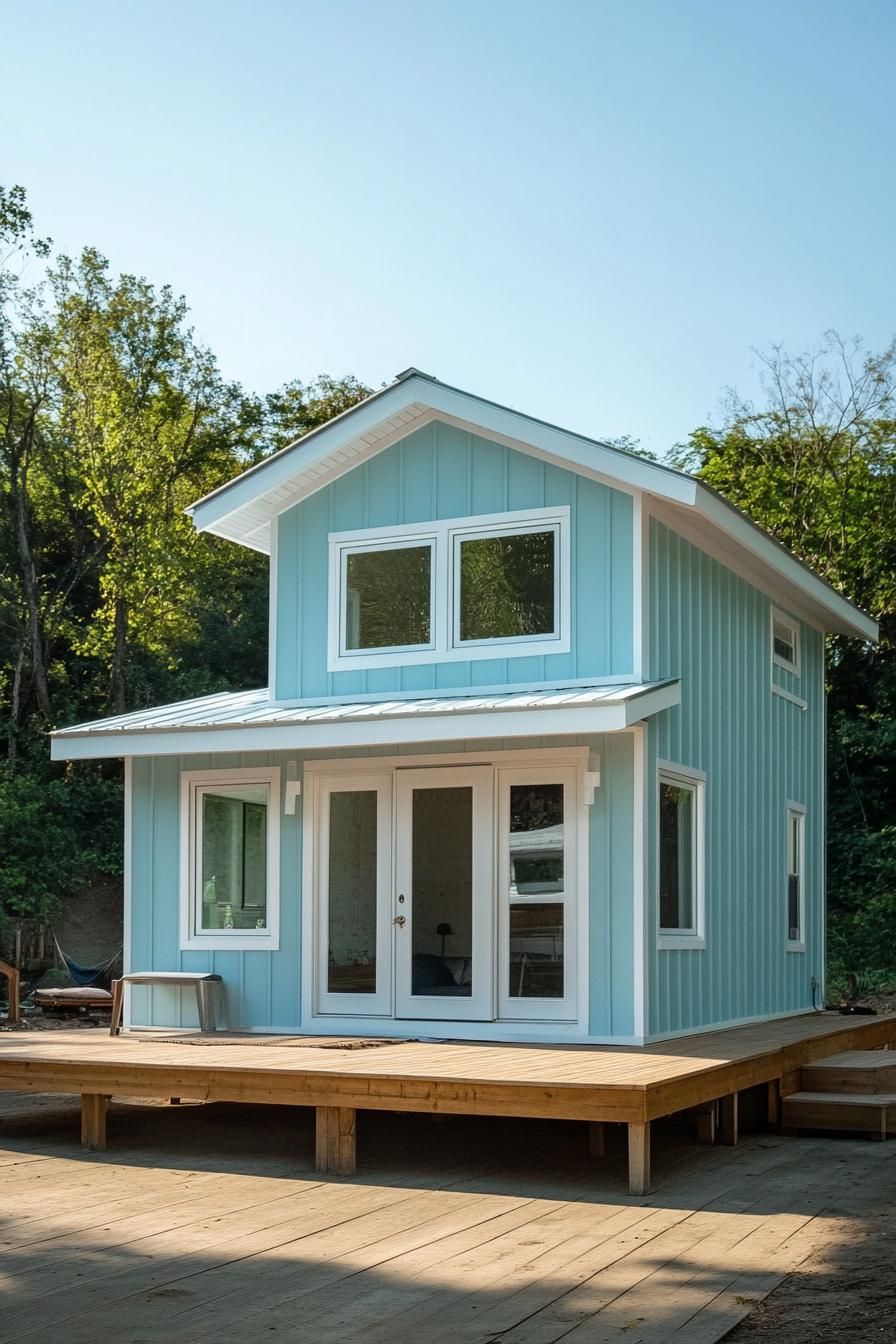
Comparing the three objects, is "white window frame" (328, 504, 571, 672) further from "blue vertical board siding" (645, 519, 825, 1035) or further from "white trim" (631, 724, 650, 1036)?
"white trim" (631, 724, 650, 1036)

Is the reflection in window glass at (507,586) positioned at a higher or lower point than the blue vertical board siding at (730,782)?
higher

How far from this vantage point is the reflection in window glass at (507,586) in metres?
10.2

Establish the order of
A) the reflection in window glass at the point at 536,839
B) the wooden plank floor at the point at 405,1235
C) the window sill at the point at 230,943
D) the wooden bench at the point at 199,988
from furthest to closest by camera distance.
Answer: the window sill at the point at 230,943 < the wooden bench at the point at 199,988 < the reflection in window glass at the point at 536,839 < the wooden plank floor at the point at 405,1235

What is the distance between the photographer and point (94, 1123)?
27.0ft

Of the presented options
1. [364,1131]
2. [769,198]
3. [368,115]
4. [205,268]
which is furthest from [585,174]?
[364,1131]

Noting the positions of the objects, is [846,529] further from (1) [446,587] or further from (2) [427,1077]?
(2) [427,1077]

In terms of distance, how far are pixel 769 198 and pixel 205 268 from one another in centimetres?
880

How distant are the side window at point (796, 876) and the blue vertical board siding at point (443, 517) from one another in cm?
399

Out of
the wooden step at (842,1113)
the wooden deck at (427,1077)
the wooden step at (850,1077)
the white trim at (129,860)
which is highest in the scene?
the white trim at (129,860)

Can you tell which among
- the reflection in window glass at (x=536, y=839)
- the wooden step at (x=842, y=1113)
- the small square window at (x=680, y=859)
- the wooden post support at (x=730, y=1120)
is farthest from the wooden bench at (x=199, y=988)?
the wooden step at (x=842, y=1113)

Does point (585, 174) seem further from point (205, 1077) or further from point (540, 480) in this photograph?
point (205, 1077)

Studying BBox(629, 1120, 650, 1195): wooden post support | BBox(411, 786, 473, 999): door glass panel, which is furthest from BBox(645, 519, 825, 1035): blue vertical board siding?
BBox(629, 1120, 650, 1195): wooden post support

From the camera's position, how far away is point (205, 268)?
2336cm

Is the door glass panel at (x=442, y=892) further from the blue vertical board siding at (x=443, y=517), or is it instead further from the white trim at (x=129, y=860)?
the white trim at (x=129, y=860)
